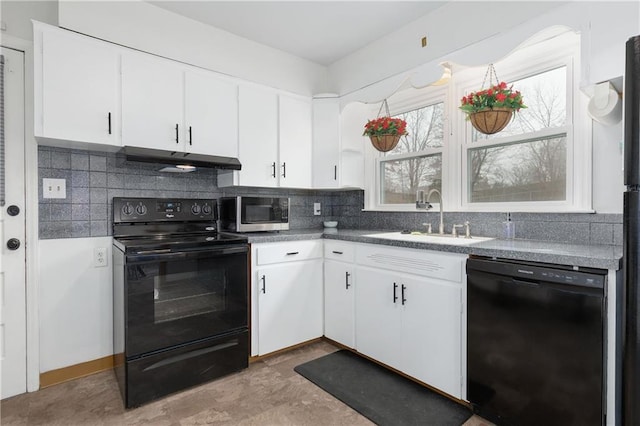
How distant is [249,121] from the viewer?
2.77 metres

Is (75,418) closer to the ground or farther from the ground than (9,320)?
closer to the ground

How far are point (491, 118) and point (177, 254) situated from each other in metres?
2.04

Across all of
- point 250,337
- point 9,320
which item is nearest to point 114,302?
point 9,320

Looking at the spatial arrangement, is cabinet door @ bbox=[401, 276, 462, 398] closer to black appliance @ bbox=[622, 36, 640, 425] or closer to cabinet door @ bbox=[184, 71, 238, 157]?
black appliance @ bbox=[622, 36, 640, 425]

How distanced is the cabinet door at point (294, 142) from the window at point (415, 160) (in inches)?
28.6

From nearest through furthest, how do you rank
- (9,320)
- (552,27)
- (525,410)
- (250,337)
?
(525,410) < (552,27) < (9,320) < (250,337)

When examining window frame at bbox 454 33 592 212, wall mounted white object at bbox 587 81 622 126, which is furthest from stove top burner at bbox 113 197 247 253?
wall mounted white object at bbox 587 81 622 126

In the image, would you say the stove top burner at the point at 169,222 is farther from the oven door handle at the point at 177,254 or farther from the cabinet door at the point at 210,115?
the cabinet door at the point at 210,115

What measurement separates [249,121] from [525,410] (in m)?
2.58

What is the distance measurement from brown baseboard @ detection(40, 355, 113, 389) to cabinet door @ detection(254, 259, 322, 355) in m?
1.09

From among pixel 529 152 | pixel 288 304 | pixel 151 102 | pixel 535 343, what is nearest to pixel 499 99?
pixel 529 152

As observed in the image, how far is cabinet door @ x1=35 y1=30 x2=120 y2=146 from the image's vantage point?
6.40 feet

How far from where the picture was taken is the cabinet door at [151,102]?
7.28 ft

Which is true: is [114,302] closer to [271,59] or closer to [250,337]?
[250,337]
